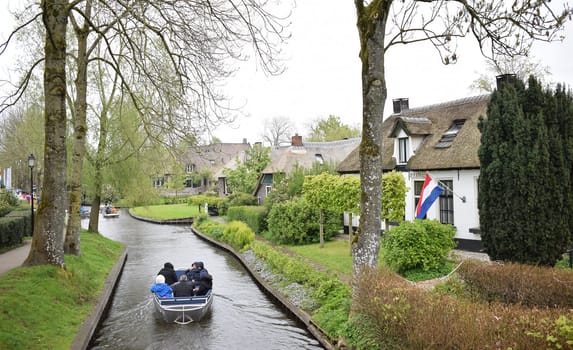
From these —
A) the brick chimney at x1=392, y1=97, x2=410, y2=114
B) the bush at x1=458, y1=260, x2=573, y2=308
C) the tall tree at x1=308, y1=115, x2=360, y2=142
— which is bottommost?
the bush at x1=458, y1=260, x2=573, y2=308

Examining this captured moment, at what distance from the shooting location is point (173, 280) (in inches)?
597

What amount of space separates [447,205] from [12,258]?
16.7 metres

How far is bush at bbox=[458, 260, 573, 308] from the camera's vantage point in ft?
27.0

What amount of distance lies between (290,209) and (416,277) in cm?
1125

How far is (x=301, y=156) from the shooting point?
41.7 meters

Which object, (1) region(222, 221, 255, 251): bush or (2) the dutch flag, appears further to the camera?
(1) region(222, 221, 255, 251): bush

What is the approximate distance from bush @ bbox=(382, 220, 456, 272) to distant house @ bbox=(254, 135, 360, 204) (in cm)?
2587

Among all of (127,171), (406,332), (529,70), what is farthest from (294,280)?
(529,70)

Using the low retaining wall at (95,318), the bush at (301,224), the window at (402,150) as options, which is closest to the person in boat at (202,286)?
the low retaining wall at (95,318)

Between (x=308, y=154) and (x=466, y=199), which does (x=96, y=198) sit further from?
(x=466, y=199)

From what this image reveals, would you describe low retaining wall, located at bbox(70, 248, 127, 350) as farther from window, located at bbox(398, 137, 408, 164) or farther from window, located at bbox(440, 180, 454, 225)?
window, located at bbox(398, 137, 408, 164)

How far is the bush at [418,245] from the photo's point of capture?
1355cm

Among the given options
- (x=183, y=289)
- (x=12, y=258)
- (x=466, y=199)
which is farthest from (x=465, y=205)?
(x=12, y=258)

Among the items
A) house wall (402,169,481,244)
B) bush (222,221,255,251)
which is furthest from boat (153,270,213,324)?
house wall (402,169,481,244)
